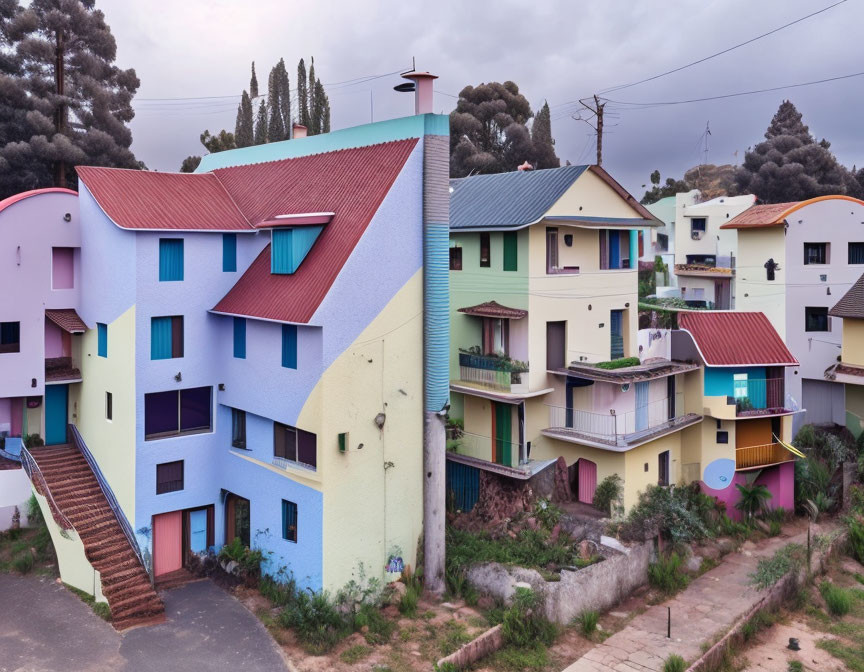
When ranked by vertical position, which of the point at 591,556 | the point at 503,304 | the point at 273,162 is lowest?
the point at 591,556

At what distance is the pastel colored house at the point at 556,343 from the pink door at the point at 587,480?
38 millimetres

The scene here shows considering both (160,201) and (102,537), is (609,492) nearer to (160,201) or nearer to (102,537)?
(102,537)

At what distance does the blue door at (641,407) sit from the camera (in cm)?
2964

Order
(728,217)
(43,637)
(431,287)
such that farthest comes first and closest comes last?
1. (728,217)
2. (431,287)
3. (43,637)

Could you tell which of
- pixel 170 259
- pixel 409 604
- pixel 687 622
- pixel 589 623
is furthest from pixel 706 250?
pixel 170 259

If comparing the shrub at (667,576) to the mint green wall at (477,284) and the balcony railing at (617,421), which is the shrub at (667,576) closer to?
the balcony railing at (617,421)

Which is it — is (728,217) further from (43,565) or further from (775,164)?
(43,565)

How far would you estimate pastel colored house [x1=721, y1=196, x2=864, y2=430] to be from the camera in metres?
39.2

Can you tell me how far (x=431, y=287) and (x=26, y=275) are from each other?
14915 millimetres

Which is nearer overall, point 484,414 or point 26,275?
point 26,275

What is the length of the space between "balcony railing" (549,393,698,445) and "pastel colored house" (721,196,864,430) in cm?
1230

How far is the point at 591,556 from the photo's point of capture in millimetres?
26016

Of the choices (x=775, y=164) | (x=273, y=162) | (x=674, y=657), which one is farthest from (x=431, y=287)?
(x=775, y=164)

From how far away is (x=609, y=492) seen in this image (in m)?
28.6
